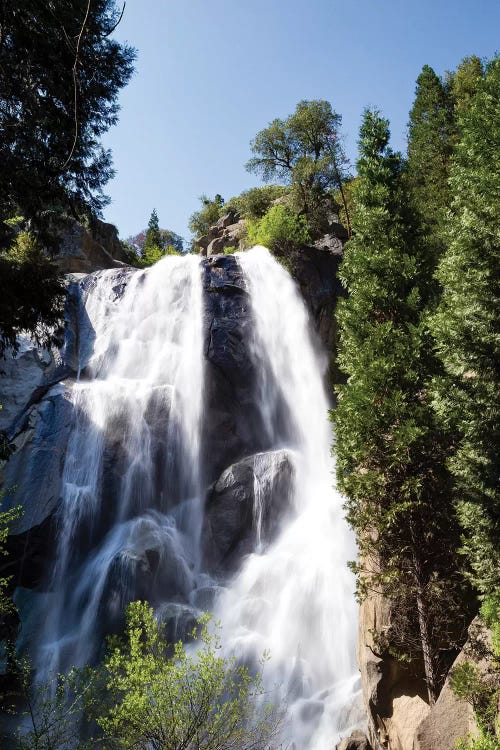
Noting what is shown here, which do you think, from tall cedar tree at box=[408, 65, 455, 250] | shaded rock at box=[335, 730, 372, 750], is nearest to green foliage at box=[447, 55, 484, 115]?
tall cedar tree at box=[408, 65, 455, 250]

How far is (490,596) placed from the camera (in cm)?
844

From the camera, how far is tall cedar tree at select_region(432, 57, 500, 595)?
8.87 metres

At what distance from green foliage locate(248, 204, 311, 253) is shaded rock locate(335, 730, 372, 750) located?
64.5ft

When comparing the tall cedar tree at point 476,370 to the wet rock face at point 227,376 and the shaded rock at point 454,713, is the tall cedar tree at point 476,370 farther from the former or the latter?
the wet rock face at point 227,376

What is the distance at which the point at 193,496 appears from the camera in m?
19.2

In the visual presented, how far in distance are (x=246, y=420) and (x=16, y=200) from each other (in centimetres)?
1310

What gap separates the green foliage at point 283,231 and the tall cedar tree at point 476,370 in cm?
1450

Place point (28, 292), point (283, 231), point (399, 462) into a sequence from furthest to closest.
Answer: point (283, 231)
point (399, 462)
point (28, 292)

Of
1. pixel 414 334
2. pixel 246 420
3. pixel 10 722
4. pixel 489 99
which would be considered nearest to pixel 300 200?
pixel 246 420

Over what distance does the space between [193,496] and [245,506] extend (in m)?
2.15

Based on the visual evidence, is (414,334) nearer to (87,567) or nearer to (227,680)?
(227,680)

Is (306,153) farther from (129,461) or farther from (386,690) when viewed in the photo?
(386,690)

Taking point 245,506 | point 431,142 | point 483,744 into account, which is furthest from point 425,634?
point 431,142

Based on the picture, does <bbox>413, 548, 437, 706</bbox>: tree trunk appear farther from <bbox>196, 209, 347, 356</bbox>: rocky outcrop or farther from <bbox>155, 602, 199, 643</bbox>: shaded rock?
<bbox>196, 209, 347, 356</bbox>: rocky outcrop
